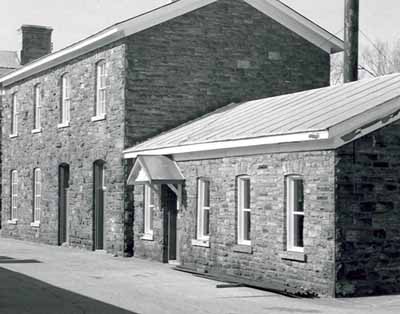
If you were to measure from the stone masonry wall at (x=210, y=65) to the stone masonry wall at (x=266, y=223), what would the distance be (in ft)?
13.7

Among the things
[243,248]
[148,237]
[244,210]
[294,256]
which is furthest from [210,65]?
[294,256]

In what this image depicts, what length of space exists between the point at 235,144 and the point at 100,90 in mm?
9447

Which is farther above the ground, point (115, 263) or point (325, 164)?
point (325, 164)

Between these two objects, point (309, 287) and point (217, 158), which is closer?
point (309, 287)

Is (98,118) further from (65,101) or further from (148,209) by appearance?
(148,209)

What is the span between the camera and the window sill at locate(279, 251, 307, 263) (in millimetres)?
17273

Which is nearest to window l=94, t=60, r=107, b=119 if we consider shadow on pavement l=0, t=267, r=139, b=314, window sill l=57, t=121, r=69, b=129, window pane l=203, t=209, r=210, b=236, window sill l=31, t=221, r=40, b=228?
window sill l=57, t=121, r=69, b=129

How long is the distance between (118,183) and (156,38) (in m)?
4.42

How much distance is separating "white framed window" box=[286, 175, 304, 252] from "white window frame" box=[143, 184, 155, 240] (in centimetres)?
713

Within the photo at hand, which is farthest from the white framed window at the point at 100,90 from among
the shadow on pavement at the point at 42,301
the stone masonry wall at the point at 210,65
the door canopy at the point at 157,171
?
the shadow on pavement at the point at 42,301

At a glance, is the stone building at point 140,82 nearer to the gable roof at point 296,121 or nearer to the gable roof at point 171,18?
the gable roof at point 171,18

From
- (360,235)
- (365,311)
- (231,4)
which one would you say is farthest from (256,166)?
(231,4)

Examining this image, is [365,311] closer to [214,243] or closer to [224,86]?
[214,243]

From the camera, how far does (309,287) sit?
17.0m
